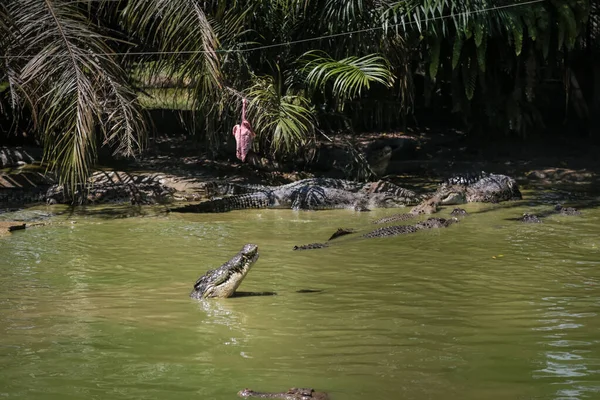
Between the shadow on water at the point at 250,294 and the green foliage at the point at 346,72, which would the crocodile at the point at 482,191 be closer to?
the green foliage at the point at 346,72

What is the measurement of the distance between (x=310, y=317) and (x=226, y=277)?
2.97 ft

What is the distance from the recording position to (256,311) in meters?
6.39

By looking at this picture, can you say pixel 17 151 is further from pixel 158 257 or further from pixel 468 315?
pixel 468 315

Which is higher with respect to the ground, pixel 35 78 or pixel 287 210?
pixel 35 78

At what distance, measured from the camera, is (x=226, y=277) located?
22.1 ft

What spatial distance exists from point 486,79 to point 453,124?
2.10 meters

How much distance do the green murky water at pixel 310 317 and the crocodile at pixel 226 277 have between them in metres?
0.11

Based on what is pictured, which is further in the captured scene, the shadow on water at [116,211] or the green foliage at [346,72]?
the green foliage at [346,72]

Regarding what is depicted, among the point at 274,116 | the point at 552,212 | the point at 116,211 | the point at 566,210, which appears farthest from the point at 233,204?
the point at 566,210

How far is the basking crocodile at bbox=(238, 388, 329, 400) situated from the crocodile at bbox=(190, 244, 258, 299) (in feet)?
7.52

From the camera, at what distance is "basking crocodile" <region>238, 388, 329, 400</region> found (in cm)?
435

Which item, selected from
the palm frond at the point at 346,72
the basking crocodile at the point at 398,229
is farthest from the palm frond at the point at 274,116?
the basking crocodile at the point at 398,229

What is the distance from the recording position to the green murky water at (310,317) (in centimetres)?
473

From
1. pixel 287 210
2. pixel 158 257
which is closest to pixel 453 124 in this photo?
pixel 287 210
